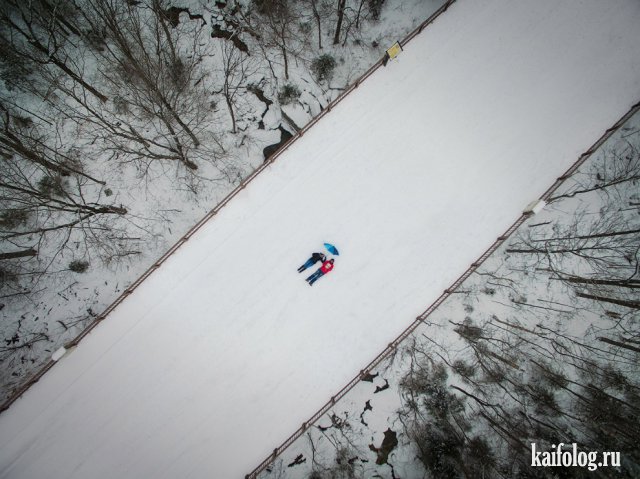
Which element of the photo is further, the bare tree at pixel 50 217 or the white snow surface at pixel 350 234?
the bare tree at pixel 50 217

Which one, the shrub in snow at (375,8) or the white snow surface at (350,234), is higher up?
the shrub in snow at (375,8)

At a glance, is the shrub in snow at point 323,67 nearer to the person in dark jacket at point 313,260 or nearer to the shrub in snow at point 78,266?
the person in dark jacket at point 313,260

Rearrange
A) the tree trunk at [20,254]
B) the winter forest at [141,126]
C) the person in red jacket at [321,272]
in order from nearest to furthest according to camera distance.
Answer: the person in red jacket at [321,272], the tree trunk at [20,254], the winter forest at [141,126]

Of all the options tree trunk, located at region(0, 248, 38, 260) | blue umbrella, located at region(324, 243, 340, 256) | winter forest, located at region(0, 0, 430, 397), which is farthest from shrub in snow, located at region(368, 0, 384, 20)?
tree trunk, located at region(0, 248, 38, 260)

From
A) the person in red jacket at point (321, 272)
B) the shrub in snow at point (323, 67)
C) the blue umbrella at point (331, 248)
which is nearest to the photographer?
the person in red jacket at point (321, 272)

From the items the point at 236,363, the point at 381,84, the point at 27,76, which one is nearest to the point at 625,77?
the point at 381,84

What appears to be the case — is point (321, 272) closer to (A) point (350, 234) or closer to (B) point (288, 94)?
(A) point (350, 234)

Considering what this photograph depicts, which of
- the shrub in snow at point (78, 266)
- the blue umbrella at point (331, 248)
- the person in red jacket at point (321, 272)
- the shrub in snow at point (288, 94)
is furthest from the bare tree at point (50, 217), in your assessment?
the blue umbrella at point (331, 248)

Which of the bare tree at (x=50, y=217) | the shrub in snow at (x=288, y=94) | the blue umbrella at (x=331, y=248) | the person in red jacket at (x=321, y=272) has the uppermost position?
the shrub in snow at (x=288, y=94)
